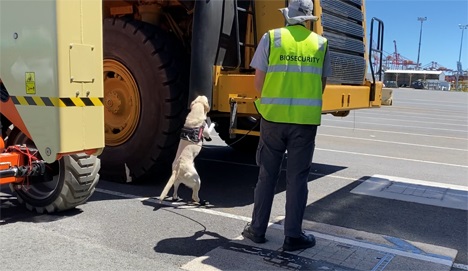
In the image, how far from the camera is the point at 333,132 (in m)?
12.7

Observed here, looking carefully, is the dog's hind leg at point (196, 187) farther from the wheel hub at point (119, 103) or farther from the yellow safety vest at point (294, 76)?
the yellow safety vest at point (294, 76)

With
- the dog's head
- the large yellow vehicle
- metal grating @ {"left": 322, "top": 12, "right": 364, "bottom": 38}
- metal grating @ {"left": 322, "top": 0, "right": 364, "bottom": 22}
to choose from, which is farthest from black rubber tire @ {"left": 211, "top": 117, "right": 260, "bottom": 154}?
metal grating @ {"left": 322, "top": 0, "right": 364, "bottom": 22}

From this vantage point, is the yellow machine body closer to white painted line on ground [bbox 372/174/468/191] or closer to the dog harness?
the dog harness

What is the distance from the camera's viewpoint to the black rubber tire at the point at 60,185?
4.55 meters

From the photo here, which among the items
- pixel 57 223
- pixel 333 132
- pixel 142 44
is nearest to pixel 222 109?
pixel 142 44

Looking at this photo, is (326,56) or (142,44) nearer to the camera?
(326,56)

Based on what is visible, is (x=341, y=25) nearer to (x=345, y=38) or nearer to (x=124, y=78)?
(x=345, y=38)

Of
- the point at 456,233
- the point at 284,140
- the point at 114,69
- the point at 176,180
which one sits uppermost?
the point at 114,69

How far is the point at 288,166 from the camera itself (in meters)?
4.02

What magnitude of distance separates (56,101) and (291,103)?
1855 mm

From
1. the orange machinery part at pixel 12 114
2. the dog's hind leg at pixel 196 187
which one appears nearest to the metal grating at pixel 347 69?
the dog's hind leg at pixel 196 187

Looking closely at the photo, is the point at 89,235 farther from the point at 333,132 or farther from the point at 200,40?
the point at 333,132

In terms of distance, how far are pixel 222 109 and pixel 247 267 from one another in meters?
2.24

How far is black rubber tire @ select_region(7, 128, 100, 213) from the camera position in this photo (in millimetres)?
4551
